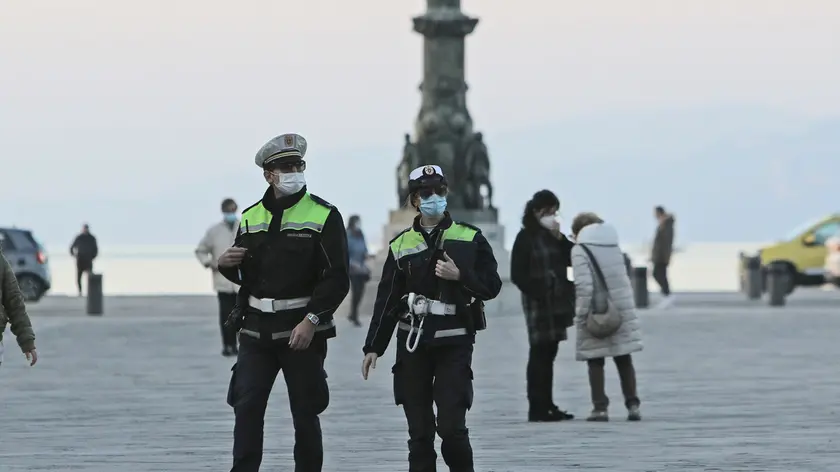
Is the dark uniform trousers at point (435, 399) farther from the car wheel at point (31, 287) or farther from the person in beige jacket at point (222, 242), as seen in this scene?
the car wheel at point (31, 287)

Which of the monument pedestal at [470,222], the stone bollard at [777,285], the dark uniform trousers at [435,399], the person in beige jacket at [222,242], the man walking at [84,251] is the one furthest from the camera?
the man walking at [84,251]

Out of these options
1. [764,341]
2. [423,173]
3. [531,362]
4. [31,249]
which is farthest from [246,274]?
[31,249]

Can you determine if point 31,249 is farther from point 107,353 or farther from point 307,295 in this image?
point 307,295

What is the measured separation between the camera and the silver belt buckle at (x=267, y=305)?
10.0 m

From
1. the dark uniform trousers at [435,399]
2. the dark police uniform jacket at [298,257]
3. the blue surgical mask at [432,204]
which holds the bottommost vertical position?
the dark uniform trousers at [435,399]

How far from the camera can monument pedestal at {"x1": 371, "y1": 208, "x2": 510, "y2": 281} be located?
30.8m

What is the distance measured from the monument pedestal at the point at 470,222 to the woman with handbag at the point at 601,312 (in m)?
15.5

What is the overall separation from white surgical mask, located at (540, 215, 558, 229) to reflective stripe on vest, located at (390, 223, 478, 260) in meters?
4.41

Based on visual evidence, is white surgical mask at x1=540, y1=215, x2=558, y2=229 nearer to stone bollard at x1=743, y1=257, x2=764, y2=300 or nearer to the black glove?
the black glove

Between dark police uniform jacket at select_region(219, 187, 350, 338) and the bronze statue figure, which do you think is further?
the bronze statue figure

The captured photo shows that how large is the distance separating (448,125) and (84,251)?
13.5m

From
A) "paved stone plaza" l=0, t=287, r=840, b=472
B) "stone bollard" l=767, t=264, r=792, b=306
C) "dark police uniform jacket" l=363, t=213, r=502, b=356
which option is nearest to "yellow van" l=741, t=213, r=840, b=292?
"stone bollard" l=767, t=264, r=792, b=306

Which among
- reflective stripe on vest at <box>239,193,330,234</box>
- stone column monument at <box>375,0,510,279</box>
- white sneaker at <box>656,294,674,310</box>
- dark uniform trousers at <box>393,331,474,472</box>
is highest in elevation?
stone column monument at <box>375,0,510,279</box>

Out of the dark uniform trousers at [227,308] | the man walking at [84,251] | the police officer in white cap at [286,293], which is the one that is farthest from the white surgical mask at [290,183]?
the man walking at [84,251]
